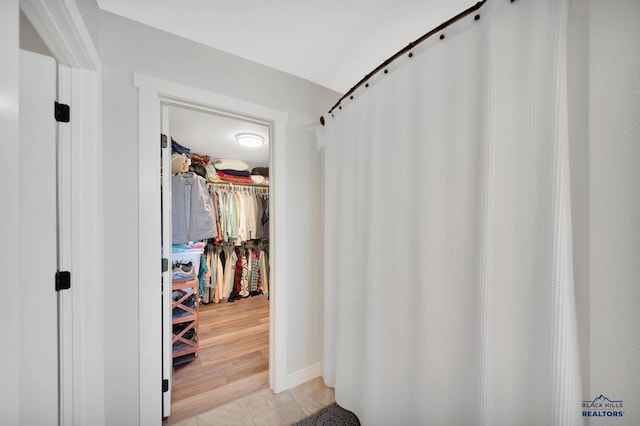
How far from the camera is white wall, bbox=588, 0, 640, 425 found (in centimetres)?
48

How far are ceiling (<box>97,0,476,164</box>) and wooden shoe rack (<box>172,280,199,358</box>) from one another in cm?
188

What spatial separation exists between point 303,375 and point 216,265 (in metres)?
2.07

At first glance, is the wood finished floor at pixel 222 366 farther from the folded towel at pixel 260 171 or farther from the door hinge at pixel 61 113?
the folded towel at pixel 260 171

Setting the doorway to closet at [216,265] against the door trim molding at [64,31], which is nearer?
the door trim molding at [64,31]

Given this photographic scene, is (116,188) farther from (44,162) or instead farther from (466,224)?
(466,224)

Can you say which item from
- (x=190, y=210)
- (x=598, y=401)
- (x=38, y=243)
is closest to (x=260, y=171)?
(x=190, y=210)

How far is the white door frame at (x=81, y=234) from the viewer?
0.86 m

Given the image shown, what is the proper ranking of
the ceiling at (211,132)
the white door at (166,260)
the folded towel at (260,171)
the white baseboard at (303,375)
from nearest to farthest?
the white door at (166,260) → the white baseboard at (303,375) → the ceiling at (211,132) → the folded towel at (260,171)

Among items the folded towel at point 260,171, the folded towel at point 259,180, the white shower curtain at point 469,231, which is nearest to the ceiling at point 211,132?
the folded towel at point 260,171

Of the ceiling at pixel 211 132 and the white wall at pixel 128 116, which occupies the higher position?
the ceiling at pixel 211 132

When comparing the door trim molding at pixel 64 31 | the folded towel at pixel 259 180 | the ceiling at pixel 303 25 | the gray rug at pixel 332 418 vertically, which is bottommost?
the gray rug at pixel 332 418

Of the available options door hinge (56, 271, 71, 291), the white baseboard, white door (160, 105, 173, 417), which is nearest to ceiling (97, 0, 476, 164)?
white door (160, 105, 173, 417)

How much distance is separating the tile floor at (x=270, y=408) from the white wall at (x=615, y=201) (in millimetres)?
1328

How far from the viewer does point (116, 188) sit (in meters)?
1.03
